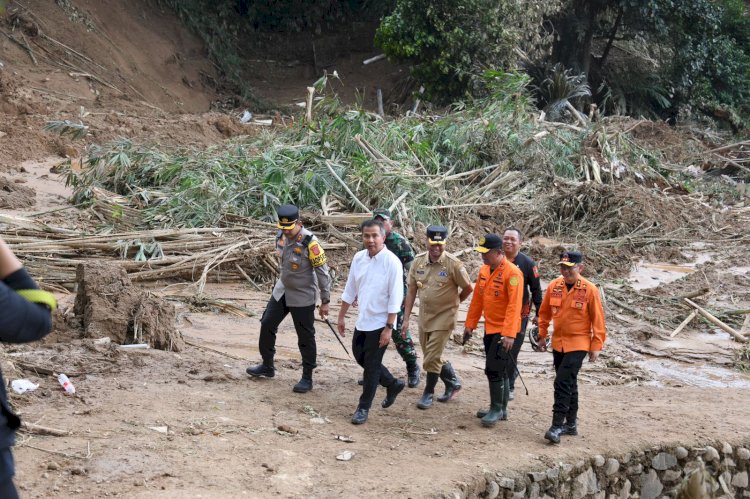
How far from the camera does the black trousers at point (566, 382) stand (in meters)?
6.56

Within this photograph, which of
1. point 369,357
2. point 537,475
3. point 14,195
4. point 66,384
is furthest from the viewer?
point 14,195

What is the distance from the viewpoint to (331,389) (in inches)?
294

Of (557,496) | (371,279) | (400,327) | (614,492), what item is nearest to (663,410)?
(614,492)

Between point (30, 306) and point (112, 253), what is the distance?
8.05 m

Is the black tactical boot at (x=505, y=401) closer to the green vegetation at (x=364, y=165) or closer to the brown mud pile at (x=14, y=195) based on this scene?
the green vegetation at (x=364, y=165)

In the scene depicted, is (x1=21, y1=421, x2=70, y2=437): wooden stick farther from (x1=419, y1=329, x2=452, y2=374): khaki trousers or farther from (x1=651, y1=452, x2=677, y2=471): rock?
(x1=651, y1=452, x2=677, y2=471): rock

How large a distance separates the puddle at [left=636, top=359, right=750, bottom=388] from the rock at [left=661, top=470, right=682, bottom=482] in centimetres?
167

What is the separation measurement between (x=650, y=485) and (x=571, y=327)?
179 cm

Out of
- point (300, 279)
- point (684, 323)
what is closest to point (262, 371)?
point (300, 279)

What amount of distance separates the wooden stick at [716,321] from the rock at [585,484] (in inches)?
168

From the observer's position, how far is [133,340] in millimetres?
7723

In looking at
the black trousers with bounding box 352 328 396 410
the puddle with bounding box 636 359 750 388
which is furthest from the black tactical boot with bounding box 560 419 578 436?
the puddle with bounding box 636 359 750 388

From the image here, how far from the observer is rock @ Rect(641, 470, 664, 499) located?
7246mm

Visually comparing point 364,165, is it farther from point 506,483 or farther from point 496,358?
point 506,483
